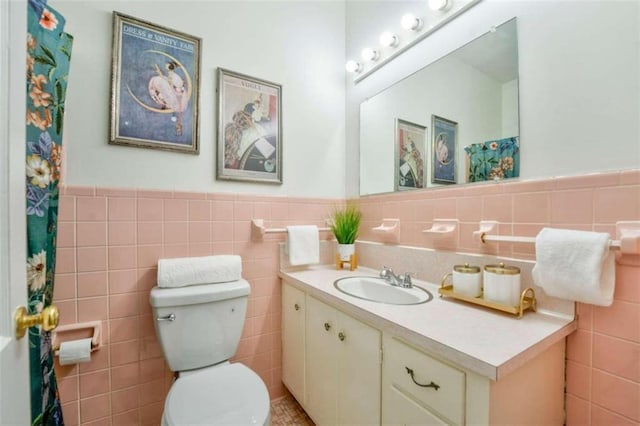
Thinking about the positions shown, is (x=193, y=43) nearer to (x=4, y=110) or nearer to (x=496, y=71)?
(x=4, y=110)

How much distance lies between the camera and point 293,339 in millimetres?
1504

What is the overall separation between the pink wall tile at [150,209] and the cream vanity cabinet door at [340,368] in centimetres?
85

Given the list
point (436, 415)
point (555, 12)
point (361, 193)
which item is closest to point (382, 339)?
point (436, 415)

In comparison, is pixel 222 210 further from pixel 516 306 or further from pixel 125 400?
pixel 516 306

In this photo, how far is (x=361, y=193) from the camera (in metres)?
1.78

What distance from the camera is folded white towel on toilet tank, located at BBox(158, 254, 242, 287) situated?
1225mm

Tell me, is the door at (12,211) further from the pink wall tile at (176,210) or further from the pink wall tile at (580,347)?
the pink wall tile at (580,347)

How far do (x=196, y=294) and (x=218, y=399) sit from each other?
1.38 ft

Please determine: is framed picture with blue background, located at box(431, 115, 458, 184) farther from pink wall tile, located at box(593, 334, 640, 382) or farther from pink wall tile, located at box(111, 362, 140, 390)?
pink wall tile, located at box(111, 362, 140, 390)

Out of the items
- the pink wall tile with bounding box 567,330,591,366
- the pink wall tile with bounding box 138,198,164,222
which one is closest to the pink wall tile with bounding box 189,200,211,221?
the pink wall tile with bounding box 138,198,164,222

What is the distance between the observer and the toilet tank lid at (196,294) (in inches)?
45.3

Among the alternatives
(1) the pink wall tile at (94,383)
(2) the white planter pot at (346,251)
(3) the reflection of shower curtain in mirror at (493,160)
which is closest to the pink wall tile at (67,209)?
(1) the pink wall tile at (94,383)

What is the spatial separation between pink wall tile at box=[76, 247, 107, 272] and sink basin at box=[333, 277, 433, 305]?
1059mm

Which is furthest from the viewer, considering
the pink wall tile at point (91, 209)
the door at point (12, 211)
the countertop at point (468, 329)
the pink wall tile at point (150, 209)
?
the pink wall tile at point (150, 209)
